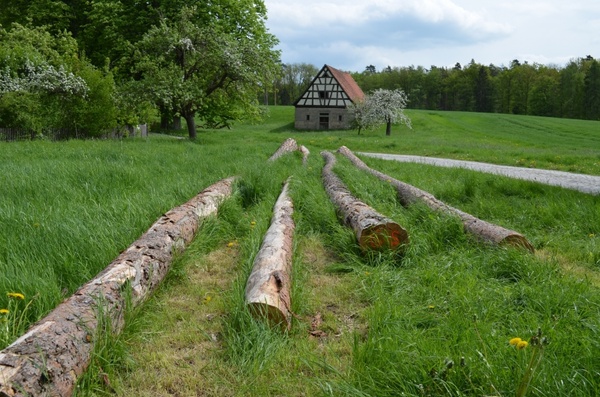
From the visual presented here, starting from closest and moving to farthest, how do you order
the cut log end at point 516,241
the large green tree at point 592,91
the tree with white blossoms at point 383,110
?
the cut log end at point 516,241 → the tree with white blossoms at point 383,110 → the large green tree at point 592,91

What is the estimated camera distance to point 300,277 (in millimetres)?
4289

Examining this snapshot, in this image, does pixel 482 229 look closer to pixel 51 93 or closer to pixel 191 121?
pixel 51 93

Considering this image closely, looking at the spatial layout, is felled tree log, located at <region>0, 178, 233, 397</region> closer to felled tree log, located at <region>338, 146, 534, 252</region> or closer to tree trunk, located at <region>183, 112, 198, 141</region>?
felled tree log, located at <region>338, 146, 534, 252</region>

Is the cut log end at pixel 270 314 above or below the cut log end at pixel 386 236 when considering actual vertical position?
below

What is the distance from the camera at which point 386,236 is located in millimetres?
4891

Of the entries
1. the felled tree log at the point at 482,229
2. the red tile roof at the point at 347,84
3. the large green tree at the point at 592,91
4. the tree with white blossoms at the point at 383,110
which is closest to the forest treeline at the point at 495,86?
the large green tree at the point at 592,91

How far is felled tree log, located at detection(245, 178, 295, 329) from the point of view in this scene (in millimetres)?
3246

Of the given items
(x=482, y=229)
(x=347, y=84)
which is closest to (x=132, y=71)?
(x=482, y=229)

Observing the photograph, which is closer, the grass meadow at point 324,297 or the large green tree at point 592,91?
the grass meadow at point 324,297

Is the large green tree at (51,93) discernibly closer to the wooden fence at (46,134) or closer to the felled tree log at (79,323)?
the wooden fence at (46,134)

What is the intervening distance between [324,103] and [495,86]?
167ft

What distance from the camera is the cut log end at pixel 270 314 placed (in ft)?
10.5

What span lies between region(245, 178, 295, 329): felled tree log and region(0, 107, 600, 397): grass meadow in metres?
0.11

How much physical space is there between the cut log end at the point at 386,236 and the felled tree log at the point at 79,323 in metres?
1.96
